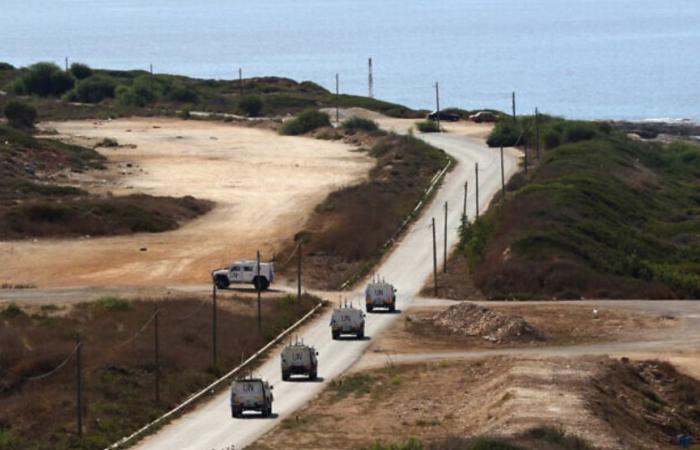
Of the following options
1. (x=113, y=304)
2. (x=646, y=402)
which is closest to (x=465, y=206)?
(x=113, y=304)

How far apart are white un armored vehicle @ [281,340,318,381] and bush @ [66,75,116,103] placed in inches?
5291

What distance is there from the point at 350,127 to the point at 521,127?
60.5ft

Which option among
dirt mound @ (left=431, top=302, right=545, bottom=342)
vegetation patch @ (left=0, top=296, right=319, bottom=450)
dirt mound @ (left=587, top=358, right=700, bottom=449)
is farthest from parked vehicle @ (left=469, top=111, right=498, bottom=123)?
dirt mound @ (left=587, top=358, right=700, bottom=449)

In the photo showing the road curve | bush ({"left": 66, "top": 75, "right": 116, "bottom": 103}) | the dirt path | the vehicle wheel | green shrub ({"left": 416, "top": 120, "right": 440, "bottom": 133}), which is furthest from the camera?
bush ({"left": 66, "top": 75, "right": 116, "bottom": 103})

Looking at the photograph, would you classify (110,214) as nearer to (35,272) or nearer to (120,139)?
(35,272)

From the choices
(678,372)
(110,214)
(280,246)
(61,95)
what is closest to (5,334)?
(678,372)

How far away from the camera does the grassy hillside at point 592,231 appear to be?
78.6 m

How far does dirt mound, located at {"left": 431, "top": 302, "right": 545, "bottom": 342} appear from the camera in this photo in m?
66.1

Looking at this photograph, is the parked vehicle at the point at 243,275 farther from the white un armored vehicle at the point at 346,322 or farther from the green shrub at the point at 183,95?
the green shrub at the point at 183,95

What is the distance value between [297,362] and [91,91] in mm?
136876

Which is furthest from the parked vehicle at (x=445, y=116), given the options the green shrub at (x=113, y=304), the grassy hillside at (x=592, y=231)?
the green shrub at (x=113, y=304)

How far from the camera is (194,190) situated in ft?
379

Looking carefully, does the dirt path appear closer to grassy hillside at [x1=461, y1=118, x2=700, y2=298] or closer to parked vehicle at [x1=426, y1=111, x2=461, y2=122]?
grassy hillside at [x1=461, y1=118, x2=700, y2=298]

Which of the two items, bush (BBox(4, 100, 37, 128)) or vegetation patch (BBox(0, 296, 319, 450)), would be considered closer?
vegetation patch (BBox(0, 296, 319, 450))
